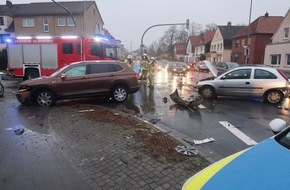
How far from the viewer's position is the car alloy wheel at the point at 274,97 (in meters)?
12.2

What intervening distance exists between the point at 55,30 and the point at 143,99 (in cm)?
3512

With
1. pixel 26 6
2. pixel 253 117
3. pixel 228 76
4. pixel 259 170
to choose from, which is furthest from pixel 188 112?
pixel 26 6

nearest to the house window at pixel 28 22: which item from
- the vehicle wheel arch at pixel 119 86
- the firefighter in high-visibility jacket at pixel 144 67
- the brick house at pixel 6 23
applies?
the brick house at pixel 6 23

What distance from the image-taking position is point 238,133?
733 cm

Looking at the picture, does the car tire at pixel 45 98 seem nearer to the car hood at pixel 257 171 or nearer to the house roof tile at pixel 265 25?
the car hood at pixel 257 171

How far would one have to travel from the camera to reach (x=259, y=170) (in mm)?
2389

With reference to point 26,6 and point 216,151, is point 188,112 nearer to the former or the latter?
point 216,151

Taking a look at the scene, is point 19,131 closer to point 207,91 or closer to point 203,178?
point 203,178

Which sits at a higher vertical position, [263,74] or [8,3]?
[8,3]

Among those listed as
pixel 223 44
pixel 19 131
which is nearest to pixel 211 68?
pixel 19 131

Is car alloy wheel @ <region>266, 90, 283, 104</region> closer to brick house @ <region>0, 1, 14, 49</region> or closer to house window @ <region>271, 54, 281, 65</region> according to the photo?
house window @ <region>271, 54, 281, 65</region>

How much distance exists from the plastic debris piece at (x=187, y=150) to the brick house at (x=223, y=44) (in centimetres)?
5685

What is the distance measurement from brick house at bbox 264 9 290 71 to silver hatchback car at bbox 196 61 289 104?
841 inches

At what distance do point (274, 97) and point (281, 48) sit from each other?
23630mm
